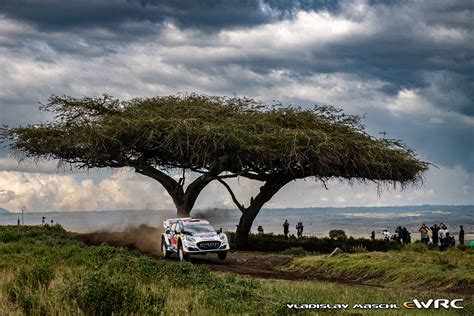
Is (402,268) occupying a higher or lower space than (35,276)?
lower

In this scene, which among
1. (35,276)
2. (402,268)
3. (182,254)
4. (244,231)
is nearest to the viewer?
(35,276)

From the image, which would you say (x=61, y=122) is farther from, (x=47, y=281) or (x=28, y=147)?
(x=47, y=281)

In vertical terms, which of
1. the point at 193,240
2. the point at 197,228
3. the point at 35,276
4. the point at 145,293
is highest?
the point at 197,228

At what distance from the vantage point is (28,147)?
163 feet

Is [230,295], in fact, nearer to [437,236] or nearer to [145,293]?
[145,293]

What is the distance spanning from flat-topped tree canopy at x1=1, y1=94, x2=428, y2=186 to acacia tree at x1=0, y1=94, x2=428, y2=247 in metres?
0.07

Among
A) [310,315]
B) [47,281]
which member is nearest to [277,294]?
[310,315]

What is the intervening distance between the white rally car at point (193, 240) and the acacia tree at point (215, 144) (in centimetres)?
726

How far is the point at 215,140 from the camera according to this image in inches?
1703

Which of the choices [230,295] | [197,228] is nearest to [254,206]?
[197,228]

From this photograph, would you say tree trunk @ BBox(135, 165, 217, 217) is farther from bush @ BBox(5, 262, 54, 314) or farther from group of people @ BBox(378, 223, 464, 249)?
bush @ BBox(5, 262, 54, 314)

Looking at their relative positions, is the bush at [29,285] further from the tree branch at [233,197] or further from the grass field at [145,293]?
the tree branch at [233,197]

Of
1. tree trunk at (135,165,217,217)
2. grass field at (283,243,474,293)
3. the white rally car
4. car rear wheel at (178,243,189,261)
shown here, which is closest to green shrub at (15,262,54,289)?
grass field at (283,243,474,293)

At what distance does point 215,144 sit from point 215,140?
2.79 ft
